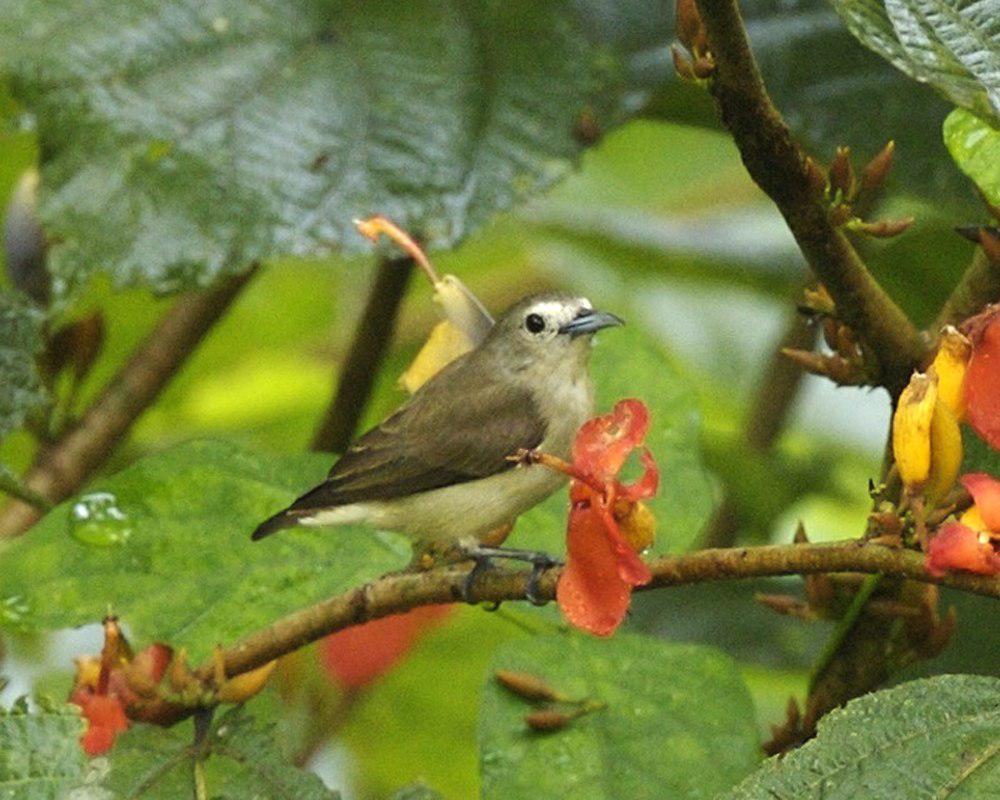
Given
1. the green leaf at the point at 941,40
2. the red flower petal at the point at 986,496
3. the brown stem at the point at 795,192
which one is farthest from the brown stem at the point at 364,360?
the red flower petal at the point at 986,496

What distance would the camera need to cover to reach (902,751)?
1.03 m

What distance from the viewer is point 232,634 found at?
1.46 meters

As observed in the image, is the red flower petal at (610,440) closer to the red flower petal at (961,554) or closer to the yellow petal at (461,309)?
the red flower petal at (961,554)

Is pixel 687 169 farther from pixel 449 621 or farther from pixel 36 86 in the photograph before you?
pixel 36 86

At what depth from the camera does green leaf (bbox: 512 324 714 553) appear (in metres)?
1.57

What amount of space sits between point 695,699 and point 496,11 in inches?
36.6

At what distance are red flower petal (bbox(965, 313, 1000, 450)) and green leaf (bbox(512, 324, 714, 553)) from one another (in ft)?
1.54

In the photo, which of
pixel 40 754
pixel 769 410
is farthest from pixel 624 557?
pixel 769 410

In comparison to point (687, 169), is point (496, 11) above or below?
above

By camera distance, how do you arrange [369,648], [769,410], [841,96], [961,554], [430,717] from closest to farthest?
[961,554]
[841,96]
[369,648]
[430,717]
[769,410]

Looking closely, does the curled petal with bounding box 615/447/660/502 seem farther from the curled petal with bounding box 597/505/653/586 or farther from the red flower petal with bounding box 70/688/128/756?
the red flower petal with bounding box 70/688/128/756

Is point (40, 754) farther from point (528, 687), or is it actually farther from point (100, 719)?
point (528, 687)

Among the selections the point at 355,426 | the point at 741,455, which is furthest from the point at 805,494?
the point at 355,426

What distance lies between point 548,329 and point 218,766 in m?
0.98
